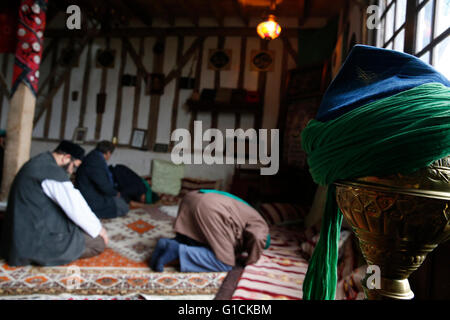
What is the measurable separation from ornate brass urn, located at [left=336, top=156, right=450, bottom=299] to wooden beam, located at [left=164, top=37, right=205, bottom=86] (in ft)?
20.9

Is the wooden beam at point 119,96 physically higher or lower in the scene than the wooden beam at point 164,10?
lower

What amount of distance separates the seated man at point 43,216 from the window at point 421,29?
2.65m

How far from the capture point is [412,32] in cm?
150

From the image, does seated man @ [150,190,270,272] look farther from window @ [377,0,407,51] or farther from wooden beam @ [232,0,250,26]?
wooden beam @ [232,0,250,26]

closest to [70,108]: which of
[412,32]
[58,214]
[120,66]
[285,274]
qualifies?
[120,66]

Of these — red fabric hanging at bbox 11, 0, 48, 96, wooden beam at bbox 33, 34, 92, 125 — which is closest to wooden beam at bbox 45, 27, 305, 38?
wooden beam at bbox 33, 34, 92, 125

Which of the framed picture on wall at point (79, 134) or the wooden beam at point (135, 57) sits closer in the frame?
the wooden beam at point (135, 57)

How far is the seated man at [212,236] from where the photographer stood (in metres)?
2.32

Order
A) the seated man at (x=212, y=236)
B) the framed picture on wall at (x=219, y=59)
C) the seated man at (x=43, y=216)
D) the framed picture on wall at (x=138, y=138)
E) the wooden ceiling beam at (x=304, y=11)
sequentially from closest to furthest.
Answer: the seated man at (x=43, y=216), the seated man at (x=212, y=236), the wooden ceiling beam at (x=304, y=11), the framed picture on wall at (x=219, y=59), the framed picture on wall at (x=138, y=138)

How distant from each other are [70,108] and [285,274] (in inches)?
271

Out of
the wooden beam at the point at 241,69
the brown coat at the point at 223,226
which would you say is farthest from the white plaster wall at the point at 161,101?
the brown coat at the point at 223,226

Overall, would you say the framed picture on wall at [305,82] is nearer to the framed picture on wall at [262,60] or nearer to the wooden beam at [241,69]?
the framed picture on wall at [262,60]

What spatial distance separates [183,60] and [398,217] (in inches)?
257
